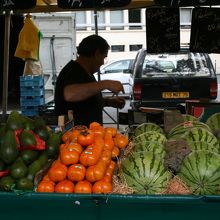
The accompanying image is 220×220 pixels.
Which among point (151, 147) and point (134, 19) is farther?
point (134, 19)

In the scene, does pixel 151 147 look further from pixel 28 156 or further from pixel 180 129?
pixel 28 156

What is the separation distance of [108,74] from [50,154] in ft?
47.0

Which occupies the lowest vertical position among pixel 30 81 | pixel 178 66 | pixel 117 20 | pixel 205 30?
pixel 30 81

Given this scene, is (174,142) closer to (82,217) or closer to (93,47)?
(82,217)

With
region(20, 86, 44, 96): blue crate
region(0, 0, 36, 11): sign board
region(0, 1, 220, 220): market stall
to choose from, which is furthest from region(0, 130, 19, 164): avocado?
region(20, 86, 44, 96): blue crate

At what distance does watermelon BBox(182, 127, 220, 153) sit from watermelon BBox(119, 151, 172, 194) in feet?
0.93

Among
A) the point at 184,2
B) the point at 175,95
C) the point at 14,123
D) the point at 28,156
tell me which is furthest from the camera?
the point at 175,95

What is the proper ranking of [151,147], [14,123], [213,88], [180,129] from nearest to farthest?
[151,147] → [14,123] → [180,129] → [213,88]

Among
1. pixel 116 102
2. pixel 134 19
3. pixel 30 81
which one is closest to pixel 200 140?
pixel 116 102

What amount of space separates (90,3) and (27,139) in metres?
3.02

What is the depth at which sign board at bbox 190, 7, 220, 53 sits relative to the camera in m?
6.86

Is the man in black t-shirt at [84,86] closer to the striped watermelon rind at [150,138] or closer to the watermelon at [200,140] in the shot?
the striped watermelon rind at [150,138]

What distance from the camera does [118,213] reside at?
2283mm

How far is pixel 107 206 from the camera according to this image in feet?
7.46
